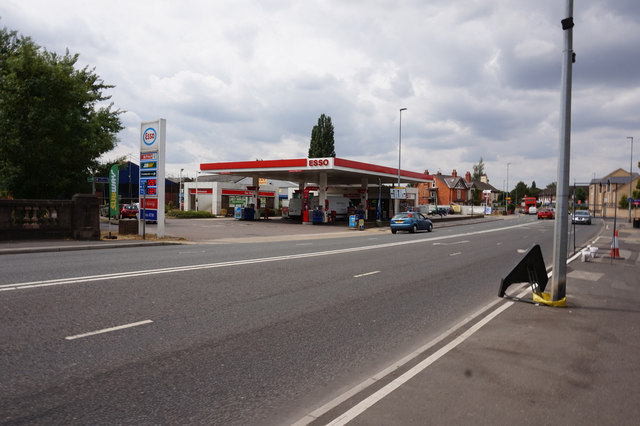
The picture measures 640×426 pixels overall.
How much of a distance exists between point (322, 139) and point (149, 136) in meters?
48.5

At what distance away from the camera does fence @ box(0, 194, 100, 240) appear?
16141 mm

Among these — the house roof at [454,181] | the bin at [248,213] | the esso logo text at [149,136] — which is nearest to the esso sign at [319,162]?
the bin at [248,213]

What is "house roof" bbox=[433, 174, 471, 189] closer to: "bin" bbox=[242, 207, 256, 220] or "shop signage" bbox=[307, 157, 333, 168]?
"bin" bbox=[242, 207, 256, 220]

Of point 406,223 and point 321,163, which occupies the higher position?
point 321,163

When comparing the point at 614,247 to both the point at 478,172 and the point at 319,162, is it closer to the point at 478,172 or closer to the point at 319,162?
the point at 319,162

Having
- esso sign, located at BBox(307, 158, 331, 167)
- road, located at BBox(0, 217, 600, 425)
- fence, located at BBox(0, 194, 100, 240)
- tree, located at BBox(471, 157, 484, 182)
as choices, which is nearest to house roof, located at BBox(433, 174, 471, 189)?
tree, located at BBox(471, 157, 484, 182)

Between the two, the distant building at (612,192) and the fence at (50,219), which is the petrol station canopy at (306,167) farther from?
the distant building at (612,192)

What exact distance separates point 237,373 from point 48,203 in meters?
16.3

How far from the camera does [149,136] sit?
20.6 metres

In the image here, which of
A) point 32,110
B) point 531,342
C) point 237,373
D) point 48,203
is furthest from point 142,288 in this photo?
point 32,110

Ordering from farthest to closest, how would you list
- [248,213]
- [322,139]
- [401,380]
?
[322,139]
[248,213]
[401,380]

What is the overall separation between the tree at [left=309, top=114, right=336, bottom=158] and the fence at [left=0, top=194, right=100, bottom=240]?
168 ft

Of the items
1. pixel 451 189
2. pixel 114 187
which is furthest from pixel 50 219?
pixel 451 189

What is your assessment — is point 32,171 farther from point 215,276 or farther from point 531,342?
point 531,342
